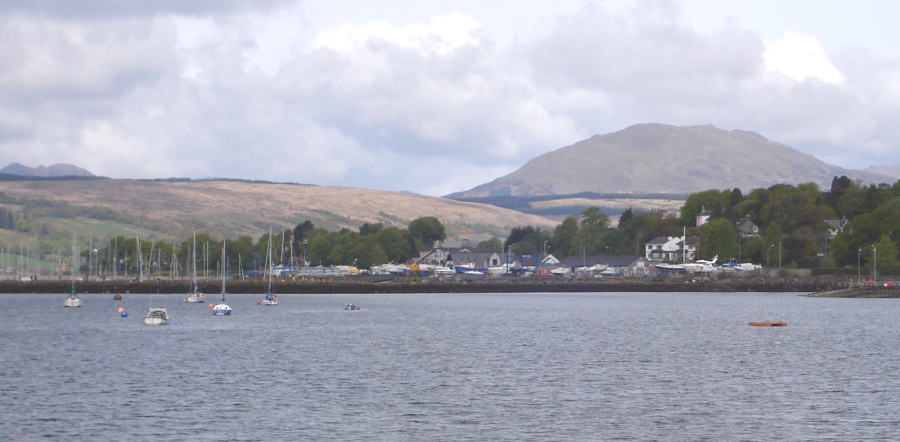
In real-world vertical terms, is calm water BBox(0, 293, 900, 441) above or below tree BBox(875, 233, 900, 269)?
below

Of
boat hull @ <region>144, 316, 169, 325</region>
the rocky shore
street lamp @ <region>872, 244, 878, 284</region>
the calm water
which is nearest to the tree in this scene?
street lamp @ <region>872, 244, 878, 284</region>

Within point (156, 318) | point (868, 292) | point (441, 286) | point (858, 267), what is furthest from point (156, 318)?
point (858, 267)

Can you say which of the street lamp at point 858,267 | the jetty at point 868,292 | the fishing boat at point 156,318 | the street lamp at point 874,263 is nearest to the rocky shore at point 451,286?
the street lamp at point 858,267

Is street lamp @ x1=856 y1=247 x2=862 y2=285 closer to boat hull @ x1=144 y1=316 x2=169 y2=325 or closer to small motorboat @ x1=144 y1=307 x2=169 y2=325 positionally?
small motorboat @ x1=144 y1=307 x2=169 y2=325

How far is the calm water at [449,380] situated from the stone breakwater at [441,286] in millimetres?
71857

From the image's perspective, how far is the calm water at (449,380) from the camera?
41.5 metres

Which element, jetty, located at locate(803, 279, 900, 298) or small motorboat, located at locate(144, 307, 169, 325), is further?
jetty, located at locate(803, 279, 900, 298)

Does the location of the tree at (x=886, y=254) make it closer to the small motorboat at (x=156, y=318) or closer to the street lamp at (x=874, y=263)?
the street lamp at (x=874, y=263)

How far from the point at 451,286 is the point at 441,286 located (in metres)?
1.98

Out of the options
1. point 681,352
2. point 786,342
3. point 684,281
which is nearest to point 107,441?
point 681,352

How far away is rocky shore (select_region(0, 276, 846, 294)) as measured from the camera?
172625 mm

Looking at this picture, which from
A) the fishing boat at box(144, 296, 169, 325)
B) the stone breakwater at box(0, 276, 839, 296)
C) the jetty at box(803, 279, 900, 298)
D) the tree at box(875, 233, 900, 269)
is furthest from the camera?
the stone breakwater at box(0, 276, 839, 296)

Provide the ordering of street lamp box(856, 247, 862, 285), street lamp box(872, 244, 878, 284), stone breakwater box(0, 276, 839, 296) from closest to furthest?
street lamp box(872, 244, 878, 284)
street lamp box(856, 247, 862, 285)
stone breakwater box(0, 276, 839, 296)

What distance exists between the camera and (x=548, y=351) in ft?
233
